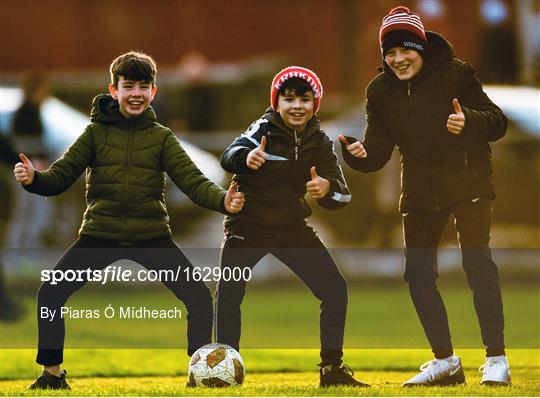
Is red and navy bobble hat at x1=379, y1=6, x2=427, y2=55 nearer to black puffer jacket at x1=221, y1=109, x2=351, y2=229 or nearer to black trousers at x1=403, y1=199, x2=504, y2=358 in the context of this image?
black puffer jacket at x1=221, y1=109, x2=351, y2=229

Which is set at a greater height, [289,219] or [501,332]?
[289,219]

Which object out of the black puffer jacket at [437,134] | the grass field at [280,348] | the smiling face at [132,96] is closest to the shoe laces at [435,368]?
the grass field at [280,348]

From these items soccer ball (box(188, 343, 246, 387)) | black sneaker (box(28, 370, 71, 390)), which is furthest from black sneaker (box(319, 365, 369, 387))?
black sneaker (box(28, 370, 71, 390))

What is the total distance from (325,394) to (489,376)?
980 millimetres

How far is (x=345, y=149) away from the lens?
312 inches

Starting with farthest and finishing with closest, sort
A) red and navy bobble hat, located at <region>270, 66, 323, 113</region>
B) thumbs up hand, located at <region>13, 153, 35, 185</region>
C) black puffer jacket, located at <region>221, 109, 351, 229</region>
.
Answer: red and navy bobble hat, located at <region>270, 66, 323, 113</region>
black puffer jacket, located at <region>221, 109, 351, 229</region>
thumbs up hand, located at <region>13, 153, 35, 185</region>

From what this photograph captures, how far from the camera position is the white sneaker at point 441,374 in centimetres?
784

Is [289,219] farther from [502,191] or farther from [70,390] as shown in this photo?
[502,191]

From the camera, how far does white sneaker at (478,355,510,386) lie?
25.2 ft

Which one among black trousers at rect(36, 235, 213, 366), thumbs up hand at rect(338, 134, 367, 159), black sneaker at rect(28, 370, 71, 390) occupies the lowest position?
black sneaker at rect(28, 370, 71, 390)

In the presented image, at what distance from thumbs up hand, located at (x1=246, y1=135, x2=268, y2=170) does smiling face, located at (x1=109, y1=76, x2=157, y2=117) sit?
709mm

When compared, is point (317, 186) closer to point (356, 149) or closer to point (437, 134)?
point (356, 149)

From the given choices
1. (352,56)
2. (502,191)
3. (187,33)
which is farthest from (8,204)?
(502,191)

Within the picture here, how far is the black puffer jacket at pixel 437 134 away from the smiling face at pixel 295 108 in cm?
37
